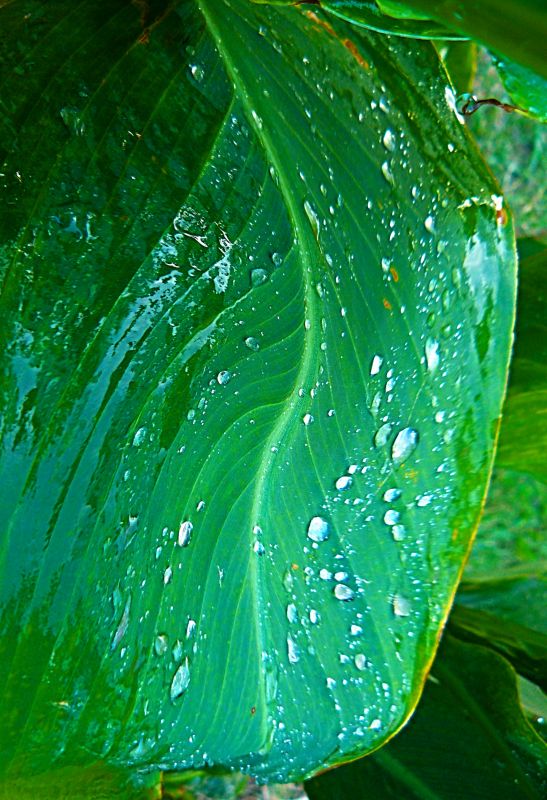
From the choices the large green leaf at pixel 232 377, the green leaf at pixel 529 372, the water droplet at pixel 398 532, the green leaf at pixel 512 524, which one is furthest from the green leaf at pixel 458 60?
the green leaf at pixel 512 524

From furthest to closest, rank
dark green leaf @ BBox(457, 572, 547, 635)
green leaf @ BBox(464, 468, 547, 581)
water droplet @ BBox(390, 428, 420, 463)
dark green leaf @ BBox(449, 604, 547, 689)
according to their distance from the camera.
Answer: green leaf @ BBox(464, 468, 547, 581)
dark green leaf @ BBox(457, 572, 547, 635)
dark green leaf @ BBox(449, 604, 547, 689)
water droplet @ BBox(390, 428, 420, 463)

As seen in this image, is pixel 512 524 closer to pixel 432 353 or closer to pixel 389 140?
pixel 432 353

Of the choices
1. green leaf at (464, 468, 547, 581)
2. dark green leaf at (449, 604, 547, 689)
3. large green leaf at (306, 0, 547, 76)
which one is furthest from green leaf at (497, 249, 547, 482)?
green leaf at (464, 468, 547, 581)

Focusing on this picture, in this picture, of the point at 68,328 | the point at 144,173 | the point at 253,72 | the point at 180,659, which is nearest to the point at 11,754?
the point at 180,659

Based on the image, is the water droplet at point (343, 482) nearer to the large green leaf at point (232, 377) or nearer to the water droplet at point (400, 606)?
the large green leaf at point (232, 377)

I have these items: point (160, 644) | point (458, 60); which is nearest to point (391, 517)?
point (160, 644)

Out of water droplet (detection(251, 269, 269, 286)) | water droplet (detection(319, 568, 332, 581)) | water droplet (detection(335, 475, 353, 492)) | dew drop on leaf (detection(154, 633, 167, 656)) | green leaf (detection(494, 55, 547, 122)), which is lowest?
dew drop on leaf (detection(154, 633, 167, 656))

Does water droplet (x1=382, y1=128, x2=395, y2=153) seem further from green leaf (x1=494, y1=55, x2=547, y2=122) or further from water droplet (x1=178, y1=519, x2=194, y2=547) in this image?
water droplet (x1=178, y1=519, x2=194, y2=547)
